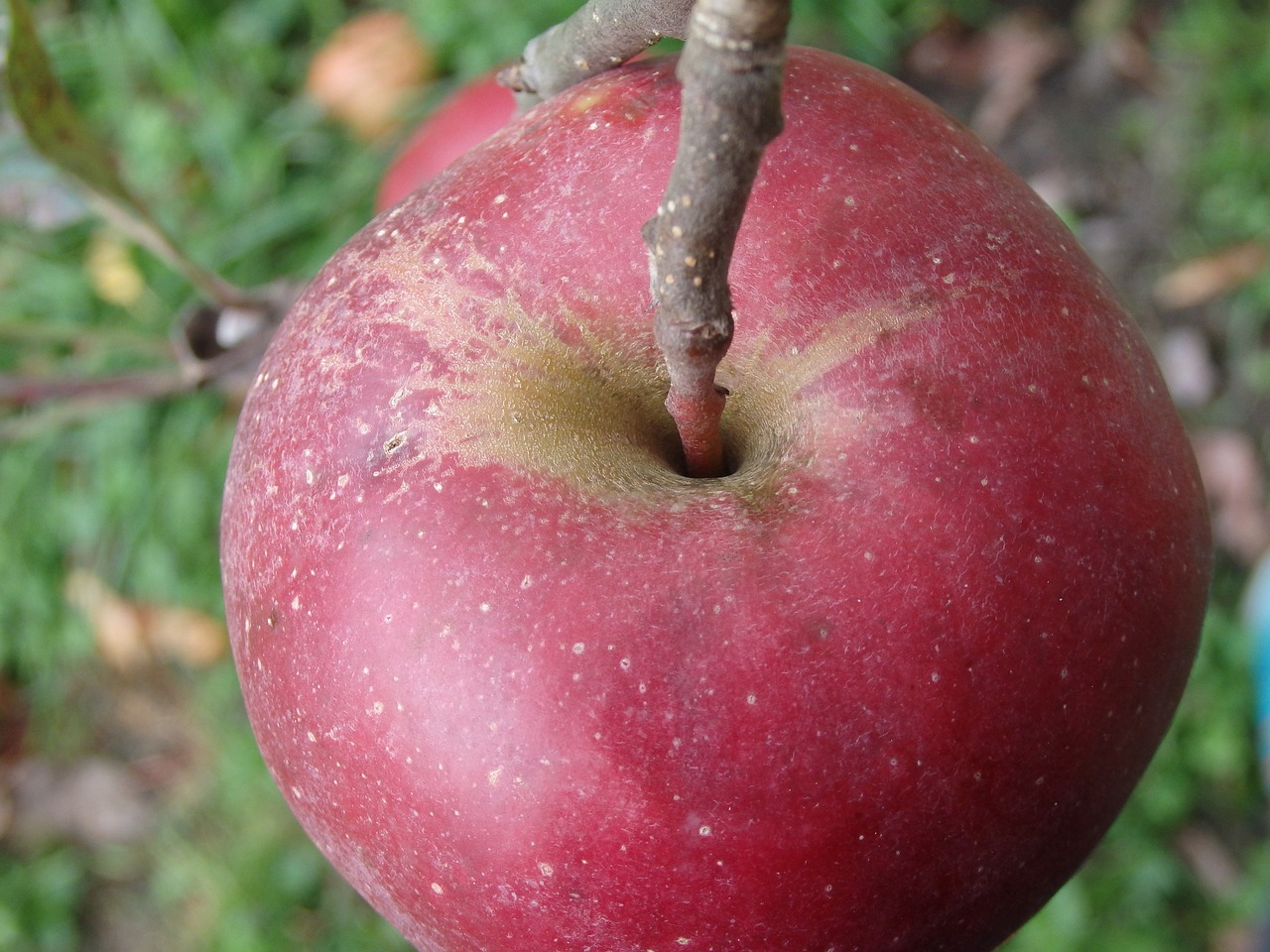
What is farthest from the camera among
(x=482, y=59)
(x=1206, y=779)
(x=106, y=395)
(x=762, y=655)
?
(x=482, y=59)

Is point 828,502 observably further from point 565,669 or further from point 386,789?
point 386,789

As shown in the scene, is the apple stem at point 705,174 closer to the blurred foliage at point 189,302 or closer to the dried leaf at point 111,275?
A: the blurred foliage at point 189,302

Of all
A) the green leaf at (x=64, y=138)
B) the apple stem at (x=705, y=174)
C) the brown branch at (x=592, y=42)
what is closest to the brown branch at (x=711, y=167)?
the apple stem at (x=705, y=174)

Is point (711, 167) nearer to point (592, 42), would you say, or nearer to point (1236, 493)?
point (592, 42)

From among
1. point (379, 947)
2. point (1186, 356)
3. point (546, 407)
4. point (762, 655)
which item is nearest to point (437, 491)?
point (546, 407)

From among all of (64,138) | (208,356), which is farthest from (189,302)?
(64,138)

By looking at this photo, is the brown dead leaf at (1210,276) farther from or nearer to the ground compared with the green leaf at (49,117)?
nearer to the ground
